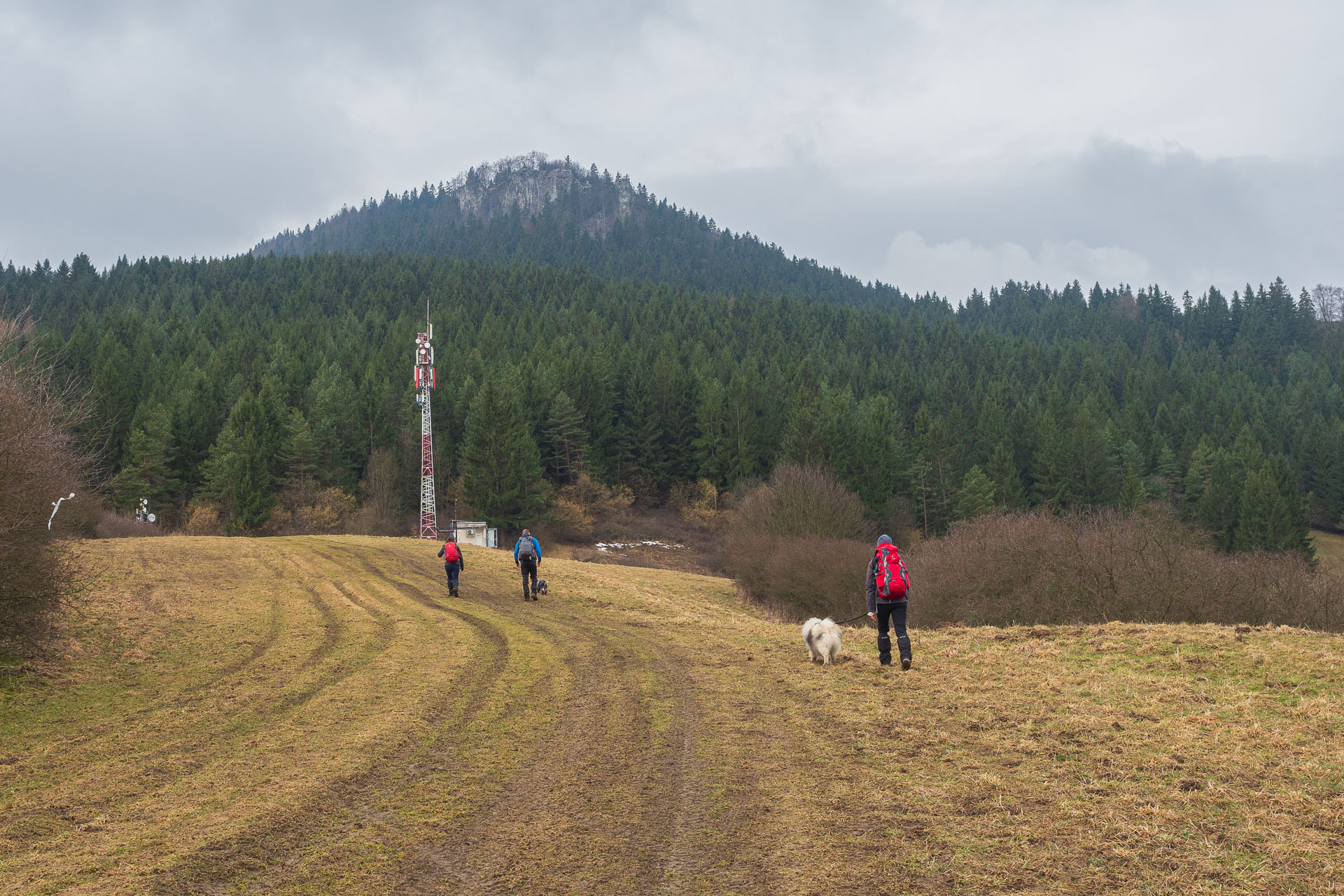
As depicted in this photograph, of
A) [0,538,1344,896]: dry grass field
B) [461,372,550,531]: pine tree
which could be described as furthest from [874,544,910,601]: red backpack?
[461,372,550,531]: pine tree

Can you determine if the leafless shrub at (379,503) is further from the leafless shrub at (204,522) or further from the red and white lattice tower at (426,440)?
the red and white lattice tower at (426,440)

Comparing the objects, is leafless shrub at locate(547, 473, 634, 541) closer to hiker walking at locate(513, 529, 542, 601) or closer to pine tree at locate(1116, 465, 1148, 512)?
pine tree at locate(1116, 465, 1148, 512)

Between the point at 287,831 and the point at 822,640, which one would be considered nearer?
the point at 287,831

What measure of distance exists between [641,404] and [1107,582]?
66.9 metres

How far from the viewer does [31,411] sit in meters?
12.0

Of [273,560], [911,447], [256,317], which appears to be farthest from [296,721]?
[256,317]

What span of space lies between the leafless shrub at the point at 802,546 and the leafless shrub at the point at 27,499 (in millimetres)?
28358

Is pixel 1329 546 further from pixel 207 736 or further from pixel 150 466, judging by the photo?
pixel 150 466

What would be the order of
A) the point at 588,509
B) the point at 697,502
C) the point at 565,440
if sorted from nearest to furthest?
the point at 588,509, the point at 565,440, the point at 697,502

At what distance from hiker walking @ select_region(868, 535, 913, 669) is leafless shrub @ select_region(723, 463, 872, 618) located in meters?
23.5

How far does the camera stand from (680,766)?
8109 mm

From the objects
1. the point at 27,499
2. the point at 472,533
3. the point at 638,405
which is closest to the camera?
the point at 27,499

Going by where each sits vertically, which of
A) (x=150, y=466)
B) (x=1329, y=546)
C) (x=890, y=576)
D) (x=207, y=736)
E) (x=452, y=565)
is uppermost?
(x=150, y=466)

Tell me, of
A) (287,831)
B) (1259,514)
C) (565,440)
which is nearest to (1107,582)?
(287,831)
